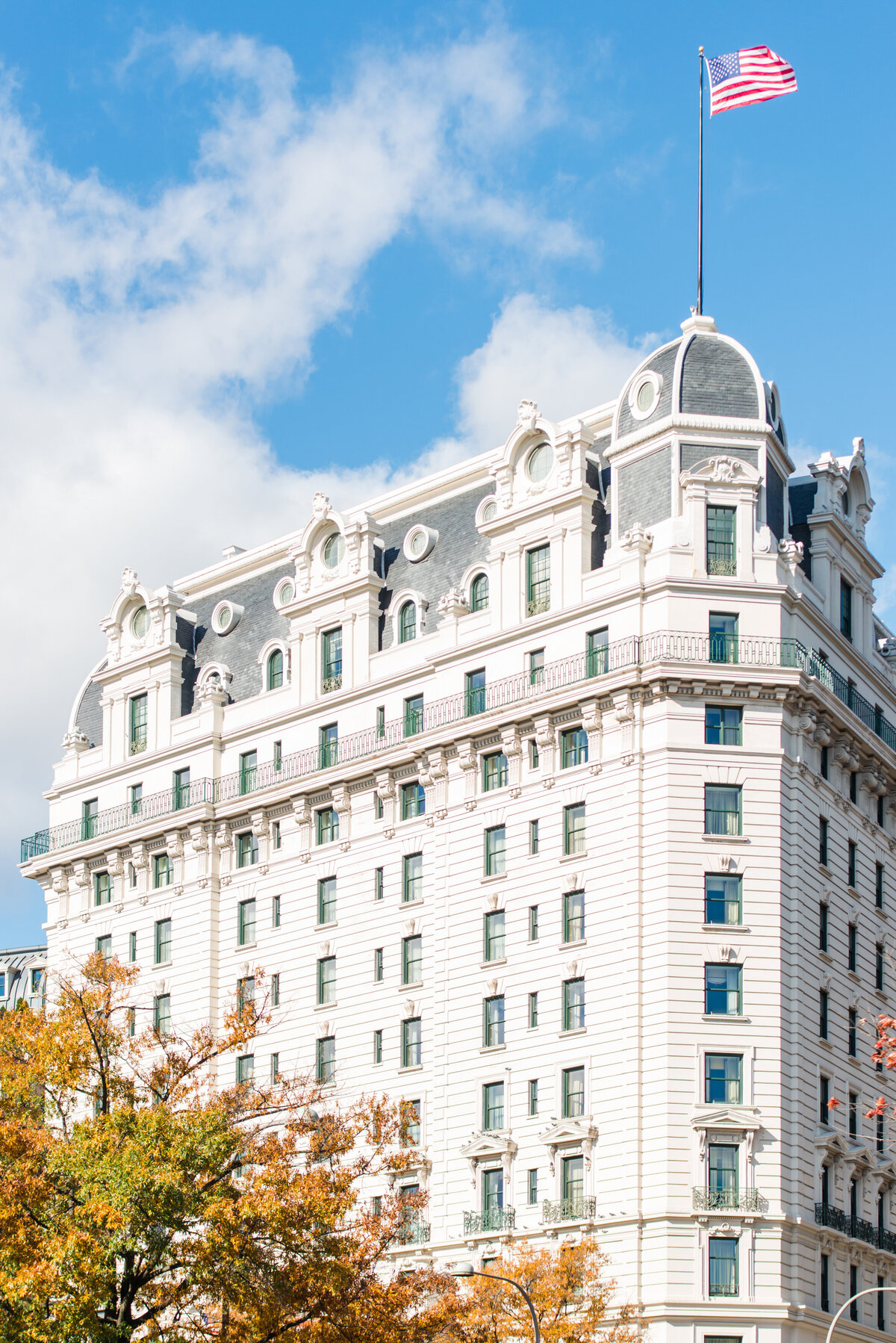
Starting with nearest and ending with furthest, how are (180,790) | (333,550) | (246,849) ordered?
(246,849), (333,550), (180,790)

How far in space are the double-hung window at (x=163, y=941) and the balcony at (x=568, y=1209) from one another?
24.3 m

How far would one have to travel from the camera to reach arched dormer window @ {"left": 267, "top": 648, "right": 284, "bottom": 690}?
92.2 m

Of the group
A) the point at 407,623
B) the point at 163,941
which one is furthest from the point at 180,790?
the point at 407,623

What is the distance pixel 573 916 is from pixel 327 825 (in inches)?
575

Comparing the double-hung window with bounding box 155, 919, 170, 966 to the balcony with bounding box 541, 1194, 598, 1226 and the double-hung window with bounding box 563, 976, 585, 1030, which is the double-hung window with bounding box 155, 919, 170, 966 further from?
the balcony with bounding box 541, 1194, 598, 1226

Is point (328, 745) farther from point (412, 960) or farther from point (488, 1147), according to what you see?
point (488, 1147)

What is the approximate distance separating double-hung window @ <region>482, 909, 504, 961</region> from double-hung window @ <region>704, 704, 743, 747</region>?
9967mm

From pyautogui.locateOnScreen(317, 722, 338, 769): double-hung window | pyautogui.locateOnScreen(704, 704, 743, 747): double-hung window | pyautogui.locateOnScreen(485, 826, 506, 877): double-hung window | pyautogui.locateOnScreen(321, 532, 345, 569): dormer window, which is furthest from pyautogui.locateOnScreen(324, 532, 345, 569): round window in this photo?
pyautogui.locateOnScreen(704, 704, 743, 747): double-hung window

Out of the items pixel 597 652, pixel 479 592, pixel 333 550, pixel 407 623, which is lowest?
pixel 597 652

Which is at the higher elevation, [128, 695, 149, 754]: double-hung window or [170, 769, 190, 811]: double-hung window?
[128, 695, 149, 754]: double-hung window

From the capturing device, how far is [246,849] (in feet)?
297

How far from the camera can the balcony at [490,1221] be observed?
7419 centimetres

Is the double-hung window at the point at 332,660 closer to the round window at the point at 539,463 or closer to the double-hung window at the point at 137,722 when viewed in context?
the round window at the point at 539,463

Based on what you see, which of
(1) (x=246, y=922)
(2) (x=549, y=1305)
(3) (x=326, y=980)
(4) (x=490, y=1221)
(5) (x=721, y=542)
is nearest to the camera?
(2) (x=549, y=1305)
